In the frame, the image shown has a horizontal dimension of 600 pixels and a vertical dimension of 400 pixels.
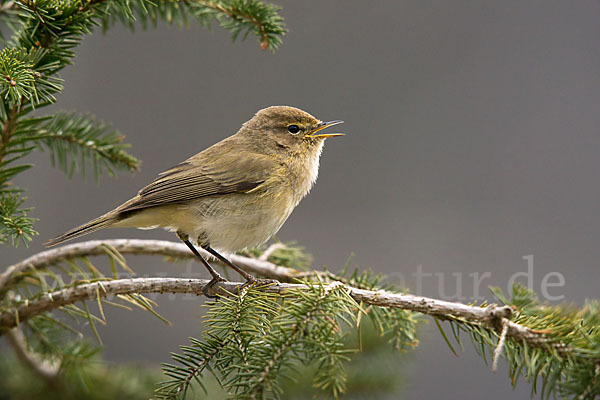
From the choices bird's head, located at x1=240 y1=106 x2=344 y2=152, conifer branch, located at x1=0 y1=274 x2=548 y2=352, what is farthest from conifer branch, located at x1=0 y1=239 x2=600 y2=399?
bird's head, located at x1=240 y1=106 x2=344 y2=152

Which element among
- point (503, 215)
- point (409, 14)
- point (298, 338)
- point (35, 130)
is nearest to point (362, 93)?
point (409, 14)

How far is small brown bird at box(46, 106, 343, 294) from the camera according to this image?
281 cm

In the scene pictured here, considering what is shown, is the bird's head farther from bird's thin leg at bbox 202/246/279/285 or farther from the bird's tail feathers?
the bird's tail feathers

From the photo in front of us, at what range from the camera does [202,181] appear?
3.02m

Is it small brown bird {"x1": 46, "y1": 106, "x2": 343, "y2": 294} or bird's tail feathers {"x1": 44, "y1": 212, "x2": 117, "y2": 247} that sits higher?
small brown bird {"x1": 46, "y1": 106, "x2": 343, "y2": 294}

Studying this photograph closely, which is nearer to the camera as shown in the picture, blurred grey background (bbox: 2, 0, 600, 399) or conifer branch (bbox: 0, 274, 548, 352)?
conifer branch (bbox: 0, 274, 548, 352)

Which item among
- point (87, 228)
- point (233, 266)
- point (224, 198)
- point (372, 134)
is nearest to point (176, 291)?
point (233, 266)

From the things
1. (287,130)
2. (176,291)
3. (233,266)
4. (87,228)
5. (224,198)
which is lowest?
(176,291)

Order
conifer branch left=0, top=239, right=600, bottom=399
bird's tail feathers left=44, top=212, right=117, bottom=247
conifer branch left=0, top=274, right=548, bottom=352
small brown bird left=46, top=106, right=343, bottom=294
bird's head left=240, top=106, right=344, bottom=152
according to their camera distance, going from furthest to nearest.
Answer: bird's head left=240, top=106, right=344, bottom=152 < small brown bird left=46, top=106, right=343, bottom=294 < bird's tail feathers left=44, top=212, right=117, bottom=247 < conifer branch left=0, top=274, right=548, bottom=352 < conifer branch left=0, top=239, right=600, bottom=399

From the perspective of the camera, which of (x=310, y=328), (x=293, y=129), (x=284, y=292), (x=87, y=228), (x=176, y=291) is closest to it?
(x=310, y=328)

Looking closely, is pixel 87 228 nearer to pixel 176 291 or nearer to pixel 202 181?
pixel 202 181

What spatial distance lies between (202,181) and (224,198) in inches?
6.8

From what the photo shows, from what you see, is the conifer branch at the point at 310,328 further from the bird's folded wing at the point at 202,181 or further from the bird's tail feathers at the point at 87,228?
the bird's folded wing at the point at 202,181

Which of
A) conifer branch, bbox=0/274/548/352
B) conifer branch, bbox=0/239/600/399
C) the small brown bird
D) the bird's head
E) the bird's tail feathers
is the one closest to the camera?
conifer branch, bbox=0/239/600/399
